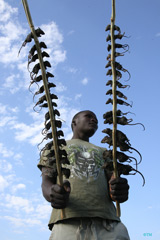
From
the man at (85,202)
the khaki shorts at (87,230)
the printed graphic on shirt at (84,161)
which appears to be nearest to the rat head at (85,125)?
the printed graphic on shirt at (84,161)

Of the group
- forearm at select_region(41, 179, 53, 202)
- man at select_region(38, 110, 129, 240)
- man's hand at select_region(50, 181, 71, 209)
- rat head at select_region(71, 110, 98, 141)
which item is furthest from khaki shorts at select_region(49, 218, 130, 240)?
rat head at select_region(71, 110, 98, 141)

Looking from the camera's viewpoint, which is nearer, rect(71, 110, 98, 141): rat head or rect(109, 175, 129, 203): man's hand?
rect(109, 175, 129, 203): man's hand

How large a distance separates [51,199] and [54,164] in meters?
0.41

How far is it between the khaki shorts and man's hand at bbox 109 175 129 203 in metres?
0.49

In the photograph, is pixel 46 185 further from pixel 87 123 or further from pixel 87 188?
pixel 87 123

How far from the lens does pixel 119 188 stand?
289 centimetres

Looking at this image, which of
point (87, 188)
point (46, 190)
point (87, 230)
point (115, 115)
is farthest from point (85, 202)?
point (115, 115)

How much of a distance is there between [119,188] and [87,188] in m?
0.58

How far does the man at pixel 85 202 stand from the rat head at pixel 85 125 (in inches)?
23.4

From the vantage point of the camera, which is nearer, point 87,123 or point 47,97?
point 47,97

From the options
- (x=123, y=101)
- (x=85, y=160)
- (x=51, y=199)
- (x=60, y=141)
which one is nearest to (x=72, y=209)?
(x=51, y=199)

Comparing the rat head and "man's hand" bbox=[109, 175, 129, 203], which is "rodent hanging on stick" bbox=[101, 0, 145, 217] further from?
the rat head

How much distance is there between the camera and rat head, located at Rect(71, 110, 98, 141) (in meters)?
4.24

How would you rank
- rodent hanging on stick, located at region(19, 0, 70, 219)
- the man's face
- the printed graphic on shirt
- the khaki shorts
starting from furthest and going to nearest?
1. the man's face
2. the printed graphic on shirt
3. the khaki shorts
4. rodent hanging on stick, located at region(19, 0, 70, 219)
